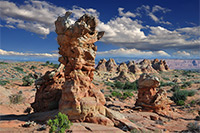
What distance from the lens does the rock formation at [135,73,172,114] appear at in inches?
650

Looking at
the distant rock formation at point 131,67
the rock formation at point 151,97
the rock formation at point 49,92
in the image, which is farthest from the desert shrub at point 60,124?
the distant rock formation at point 131,67

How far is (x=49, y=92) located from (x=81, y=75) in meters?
4.01

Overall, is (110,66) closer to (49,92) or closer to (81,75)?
(49,92)

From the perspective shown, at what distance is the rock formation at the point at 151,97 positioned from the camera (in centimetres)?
1650

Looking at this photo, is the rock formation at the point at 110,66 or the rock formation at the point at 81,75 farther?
the rock formation at the point at 110,66

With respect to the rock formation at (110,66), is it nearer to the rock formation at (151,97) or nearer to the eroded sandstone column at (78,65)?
the rock formation at (151,97)

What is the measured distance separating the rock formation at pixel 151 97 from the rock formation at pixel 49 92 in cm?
1041

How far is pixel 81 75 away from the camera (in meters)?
10.9

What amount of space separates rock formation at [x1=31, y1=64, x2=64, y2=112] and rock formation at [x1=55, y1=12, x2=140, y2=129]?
253 centimetres

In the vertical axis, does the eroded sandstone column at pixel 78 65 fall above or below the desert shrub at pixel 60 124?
above

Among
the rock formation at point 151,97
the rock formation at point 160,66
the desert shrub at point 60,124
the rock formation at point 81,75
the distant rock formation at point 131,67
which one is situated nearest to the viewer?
the desert shrub at point 60,124

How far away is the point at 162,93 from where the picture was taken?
17.3 m

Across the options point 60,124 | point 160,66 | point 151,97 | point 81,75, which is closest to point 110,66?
point 160,66

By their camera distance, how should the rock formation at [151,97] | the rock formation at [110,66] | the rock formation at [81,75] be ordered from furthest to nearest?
the rock formation at [110,66] < the rock formation at [151,97] < the rock formation at [81,75]
